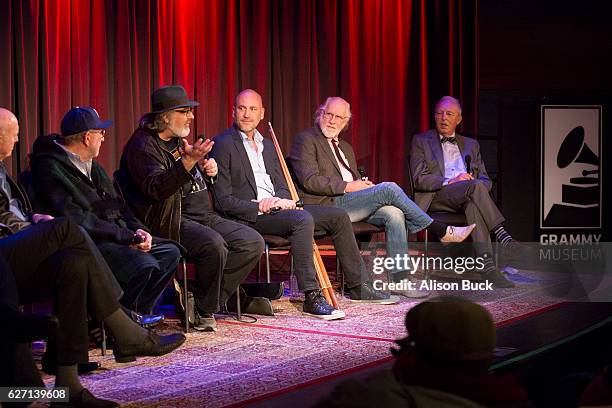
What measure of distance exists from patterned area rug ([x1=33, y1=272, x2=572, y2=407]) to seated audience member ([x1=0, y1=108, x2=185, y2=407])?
17 cm

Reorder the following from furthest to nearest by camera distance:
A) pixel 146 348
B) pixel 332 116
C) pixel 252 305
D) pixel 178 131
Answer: pixel 332 116, pixel 252 305, pixel 178 131, pixel 146 348

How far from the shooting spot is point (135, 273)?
3.86m

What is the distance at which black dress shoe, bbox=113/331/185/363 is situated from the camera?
341 centimetres

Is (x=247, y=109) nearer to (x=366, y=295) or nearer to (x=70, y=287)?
(x=366, y=295)

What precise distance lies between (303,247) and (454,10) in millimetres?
3289

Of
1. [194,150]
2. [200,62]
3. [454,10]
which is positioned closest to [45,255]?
[194,150]

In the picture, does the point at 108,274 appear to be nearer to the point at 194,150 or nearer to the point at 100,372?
the point at 100,372

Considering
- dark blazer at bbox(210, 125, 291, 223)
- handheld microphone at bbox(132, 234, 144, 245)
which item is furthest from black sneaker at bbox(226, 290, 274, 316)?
handheld microphone at bbox(132, 234, 144, 245)

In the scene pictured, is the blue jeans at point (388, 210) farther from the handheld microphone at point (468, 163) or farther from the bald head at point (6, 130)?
the bald head at point (6, 130)

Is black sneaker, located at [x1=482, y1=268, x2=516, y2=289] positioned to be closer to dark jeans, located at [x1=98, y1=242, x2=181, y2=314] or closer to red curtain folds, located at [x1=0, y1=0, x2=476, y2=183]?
red curtain folds, located at [x1=0, y1=0, x2=476, y2=183]

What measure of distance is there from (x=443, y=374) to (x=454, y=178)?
4915 mm

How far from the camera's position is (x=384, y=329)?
4.47 metres

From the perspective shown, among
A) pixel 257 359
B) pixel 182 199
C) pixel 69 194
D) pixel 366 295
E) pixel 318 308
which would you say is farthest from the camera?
pixel 366 295

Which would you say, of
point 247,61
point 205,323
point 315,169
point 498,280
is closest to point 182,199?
point 205,323
